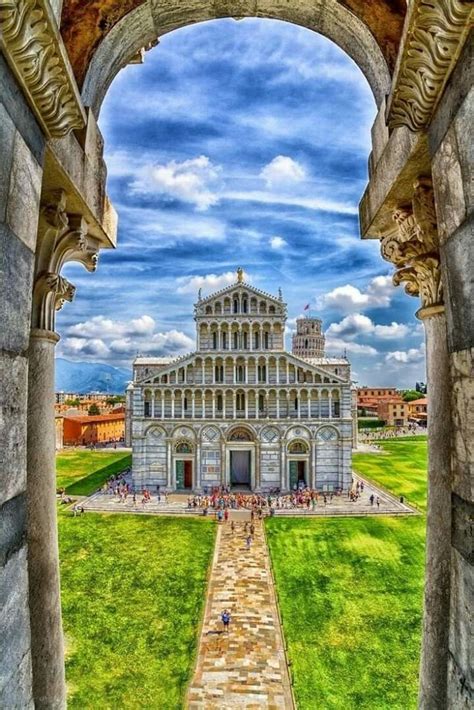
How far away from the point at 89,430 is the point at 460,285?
228 feet

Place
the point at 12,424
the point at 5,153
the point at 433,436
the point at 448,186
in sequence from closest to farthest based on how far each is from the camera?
the point at 5,153 → the point at 12,424 → the point at 448,186 → the point at 433,436

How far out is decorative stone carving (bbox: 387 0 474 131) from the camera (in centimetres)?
227

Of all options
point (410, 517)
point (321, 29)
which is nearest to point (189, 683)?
point (321, 29)

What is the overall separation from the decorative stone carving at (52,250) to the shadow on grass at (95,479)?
35.9 m

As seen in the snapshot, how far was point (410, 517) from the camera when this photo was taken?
97.9ft

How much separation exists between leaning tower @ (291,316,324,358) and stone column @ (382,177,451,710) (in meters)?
81.2

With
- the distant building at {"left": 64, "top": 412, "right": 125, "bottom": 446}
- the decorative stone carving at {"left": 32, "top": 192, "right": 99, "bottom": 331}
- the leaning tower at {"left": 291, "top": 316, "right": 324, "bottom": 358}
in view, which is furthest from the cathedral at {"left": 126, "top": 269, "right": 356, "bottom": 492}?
the leaning tower at {"left": 291, "top": 316, "right": 324, "bottom": 358}

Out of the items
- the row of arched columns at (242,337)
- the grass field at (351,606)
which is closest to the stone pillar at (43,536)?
the grass field at (351,606)

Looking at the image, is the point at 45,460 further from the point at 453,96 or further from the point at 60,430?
the point at 60,430

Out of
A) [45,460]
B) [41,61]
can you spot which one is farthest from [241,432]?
[41,61]

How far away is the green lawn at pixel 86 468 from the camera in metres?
39.8

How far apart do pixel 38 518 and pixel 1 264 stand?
2.12 m

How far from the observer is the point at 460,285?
2.55m

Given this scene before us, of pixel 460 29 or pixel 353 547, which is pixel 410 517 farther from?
pixel 460 29
